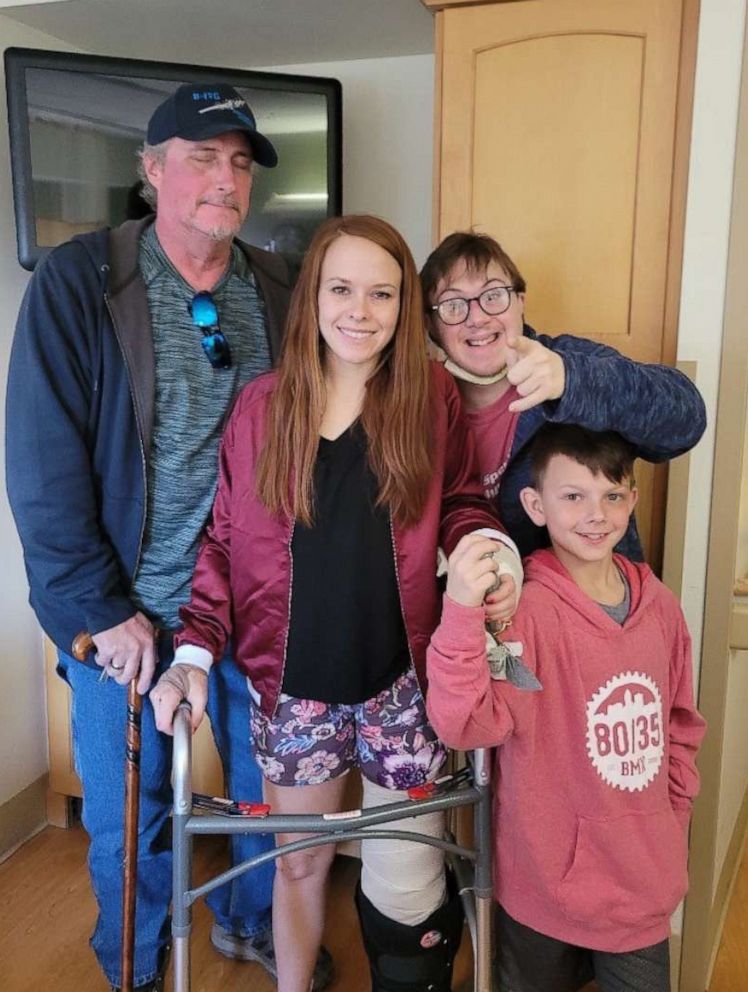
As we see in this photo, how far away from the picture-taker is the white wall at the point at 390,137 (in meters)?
2.57

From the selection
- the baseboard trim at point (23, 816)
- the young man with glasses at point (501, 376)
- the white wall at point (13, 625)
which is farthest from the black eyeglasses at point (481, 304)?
the baseboard trim at point (23, 816)

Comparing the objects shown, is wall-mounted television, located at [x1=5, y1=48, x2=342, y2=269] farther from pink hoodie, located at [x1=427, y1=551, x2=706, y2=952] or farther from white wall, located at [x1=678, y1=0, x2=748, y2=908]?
pink hoodie, located at [x1=427, y1=551, x2=706, y2=952]

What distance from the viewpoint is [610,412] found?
1271 millimetres

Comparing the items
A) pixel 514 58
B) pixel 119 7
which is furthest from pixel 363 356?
pixel 119 7

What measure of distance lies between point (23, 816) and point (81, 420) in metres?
1.40

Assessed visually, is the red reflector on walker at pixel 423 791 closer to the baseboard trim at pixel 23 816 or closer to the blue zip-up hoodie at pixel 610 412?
the blue zip-up hoodie at pixel 610 412

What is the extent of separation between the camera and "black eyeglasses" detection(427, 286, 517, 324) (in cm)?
153

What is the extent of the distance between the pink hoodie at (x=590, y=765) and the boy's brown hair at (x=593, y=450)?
0.17m

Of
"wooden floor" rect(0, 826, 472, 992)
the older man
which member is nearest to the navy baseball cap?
the older man

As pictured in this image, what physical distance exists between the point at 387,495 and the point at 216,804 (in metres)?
0.54

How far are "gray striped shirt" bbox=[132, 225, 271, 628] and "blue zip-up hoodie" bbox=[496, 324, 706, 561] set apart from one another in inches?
20.9

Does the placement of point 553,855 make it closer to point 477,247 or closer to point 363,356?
point 363,356

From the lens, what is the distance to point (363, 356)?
1.40 meters

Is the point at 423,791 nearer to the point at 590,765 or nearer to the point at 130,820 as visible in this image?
the point at 590,765
